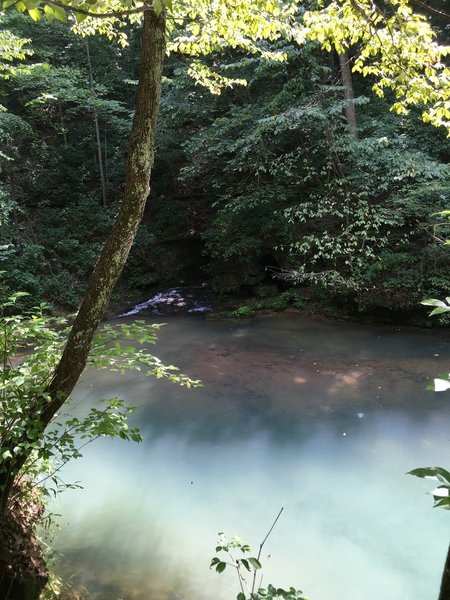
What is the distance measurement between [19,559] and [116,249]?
1.86 meters

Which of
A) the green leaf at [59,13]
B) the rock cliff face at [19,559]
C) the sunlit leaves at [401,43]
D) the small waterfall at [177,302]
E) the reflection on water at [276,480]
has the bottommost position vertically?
the reflection on water at [276,480]

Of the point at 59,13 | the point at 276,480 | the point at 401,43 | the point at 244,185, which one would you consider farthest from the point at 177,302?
the point at 59,13

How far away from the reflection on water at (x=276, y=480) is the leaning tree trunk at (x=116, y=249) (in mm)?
1541

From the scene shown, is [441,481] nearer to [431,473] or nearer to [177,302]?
[431,473]

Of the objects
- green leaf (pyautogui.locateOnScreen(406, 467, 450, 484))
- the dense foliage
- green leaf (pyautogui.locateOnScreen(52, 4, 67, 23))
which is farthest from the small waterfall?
green leaf (pyautogui.locateOnScreen(406, 467, 450, 484))

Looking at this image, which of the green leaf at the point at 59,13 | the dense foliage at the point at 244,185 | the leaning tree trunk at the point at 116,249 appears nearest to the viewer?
the green leaf at the point at 59,13

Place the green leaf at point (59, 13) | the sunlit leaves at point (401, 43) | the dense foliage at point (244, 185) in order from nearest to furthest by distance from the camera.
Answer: the green leaf at point (59, 13), the sunlit leaves at point (401, 43), the dense foliage at point (244, 185)

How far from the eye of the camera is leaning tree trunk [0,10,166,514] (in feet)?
7.94

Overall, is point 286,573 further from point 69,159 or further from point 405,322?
point 69,159

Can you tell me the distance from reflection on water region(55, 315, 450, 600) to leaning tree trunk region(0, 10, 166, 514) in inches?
60.7

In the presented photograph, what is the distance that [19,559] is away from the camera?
2533 millimetres

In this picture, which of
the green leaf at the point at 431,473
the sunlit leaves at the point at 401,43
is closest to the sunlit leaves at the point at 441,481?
the green leaf at the point at 431,473

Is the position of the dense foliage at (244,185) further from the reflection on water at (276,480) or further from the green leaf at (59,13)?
the green leaf at (59,13)

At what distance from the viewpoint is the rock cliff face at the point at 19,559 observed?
8.05 feet
